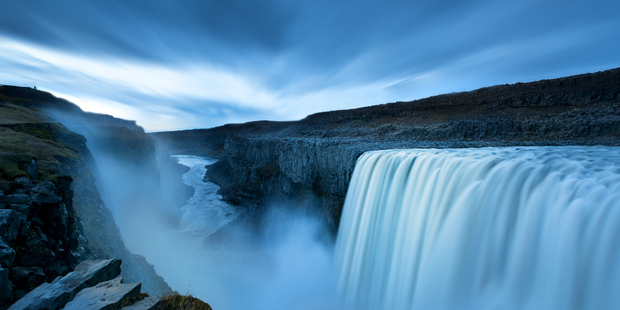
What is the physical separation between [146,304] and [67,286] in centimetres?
196

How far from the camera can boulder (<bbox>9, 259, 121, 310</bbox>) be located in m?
4.41

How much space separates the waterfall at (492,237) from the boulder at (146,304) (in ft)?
25.1

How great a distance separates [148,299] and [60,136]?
1833 cm

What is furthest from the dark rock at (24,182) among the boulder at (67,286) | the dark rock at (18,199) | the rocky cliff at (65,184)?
the boulder at (67,286)

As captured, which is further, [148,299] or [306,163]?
[306,163]

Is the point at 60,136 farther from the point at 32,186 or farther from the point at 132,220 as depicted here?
the point at 32,186

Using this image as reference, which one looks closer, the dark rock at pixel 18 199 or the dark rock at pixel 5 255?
the dark rock at pixel 5 255

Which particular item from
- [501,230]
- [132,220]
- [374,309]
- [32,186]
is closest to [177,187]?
[132,220]

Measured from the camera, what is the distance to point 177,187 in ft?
130

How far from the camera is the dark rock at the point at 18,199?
20.9 feet

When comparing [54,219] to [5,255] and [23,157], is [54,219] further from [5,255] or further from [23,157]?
[23,157]

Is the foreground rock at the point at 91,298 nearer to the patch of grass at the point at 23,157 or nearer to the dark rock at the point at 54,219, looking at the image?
the dark rock at the point at 54,219

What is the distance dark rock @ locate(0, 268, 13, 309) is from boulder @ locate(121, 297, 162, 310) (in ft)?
7.32

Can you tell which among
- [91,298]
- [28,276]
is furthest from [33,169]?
[91,298]
